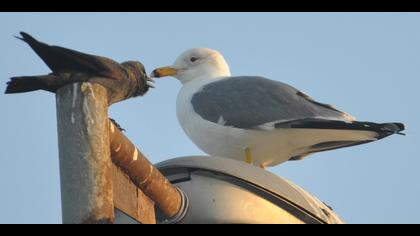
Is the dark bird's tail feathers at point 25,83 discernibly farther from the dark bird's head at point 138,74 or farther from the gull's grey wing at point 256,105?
the gull's grey wing at point 256,105

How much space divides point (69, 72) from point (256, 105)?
392 centimetres

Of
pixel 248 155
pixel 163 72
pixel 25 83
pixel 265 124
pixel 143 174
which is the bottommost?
pixel 143 174

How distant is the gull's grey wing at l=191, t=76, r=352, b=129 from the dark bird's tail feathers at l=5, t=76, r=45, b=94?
3.76 meters

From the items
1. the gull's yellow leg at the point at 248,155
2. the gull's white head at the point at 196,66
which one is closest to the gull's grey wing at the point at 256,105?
the gull's yellow leg at the point at 248,155

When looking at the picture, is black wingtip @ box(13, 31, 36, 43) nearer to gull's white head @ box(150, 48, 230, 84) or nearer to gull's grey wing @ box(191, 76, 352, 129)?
gull's grey wing @ box(191, 76, 352, 129)

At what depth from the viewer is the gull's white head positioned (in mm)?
7777

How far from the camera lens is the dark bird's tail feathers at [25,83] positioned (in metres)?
2.98

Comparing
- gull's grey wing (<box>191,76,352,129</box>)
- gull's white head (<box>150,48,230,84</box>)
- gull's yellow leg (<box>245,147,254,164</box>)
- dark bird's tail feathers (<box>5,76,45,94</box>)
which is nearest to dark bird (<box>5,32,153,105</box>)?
dark bird's tail feathers (<box>5,76,45,94</box>)

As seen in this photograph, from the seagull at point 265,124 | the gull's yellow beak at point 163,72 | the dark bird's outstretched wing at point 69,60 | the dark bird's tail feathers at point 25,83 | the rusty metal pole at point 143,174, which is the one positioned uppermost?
the gull's yellow beak at point 163,72

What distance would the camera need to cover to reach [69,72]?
3.06m

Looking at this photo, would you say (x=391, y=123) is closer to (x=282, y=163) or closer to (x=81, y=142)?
(x=282, y=163)

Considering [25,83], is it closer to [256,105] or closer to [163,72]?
[256,105]

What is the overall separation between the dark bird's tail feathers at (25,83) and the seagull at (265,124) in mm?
3700

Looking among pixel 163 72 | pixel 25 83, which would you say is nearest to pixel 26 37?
pixel 25 83
